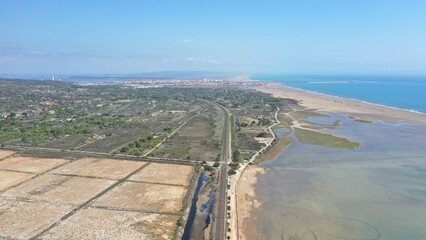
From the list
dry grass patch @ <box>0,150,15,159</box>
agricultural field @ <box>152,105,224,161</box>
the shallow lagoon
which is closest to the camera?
the shallow lagoon

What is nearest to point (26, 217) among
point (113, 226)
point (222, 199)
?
point (113, 226)

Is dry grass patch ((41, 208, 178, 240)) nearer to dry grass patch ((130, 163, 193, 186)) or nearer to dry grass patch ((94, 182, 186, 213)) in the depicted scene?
dry grass patch ((94, 182, 186, 213))

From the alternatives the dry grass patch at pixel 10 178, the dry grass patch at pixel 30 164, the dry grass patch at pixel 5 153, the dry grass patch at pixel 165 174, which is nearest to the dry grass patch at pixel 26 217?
the dry grass patch at pixel 10 178

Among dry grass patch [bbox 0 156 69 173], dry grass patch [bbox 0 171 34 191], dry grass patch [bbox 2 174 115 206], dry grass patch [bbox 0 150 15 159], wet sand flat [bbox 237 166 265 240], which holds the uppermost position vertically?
dry grass patch [bbox 0 150 15 159]

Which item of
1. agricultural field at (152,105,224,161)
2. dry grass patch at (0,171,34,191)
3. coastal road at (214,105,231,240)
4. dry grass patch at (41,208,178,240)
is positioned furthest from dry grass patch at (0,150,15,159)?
coastal road at (214,105,231,240)

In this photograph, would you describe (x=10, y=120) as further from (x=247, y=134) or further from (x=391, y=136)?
(x=391, y=136)

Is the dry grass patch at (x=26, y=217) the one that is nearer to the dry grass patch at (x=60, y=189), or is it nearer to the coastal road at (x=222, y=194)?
the dry grass patch at (x=60, y=189)
